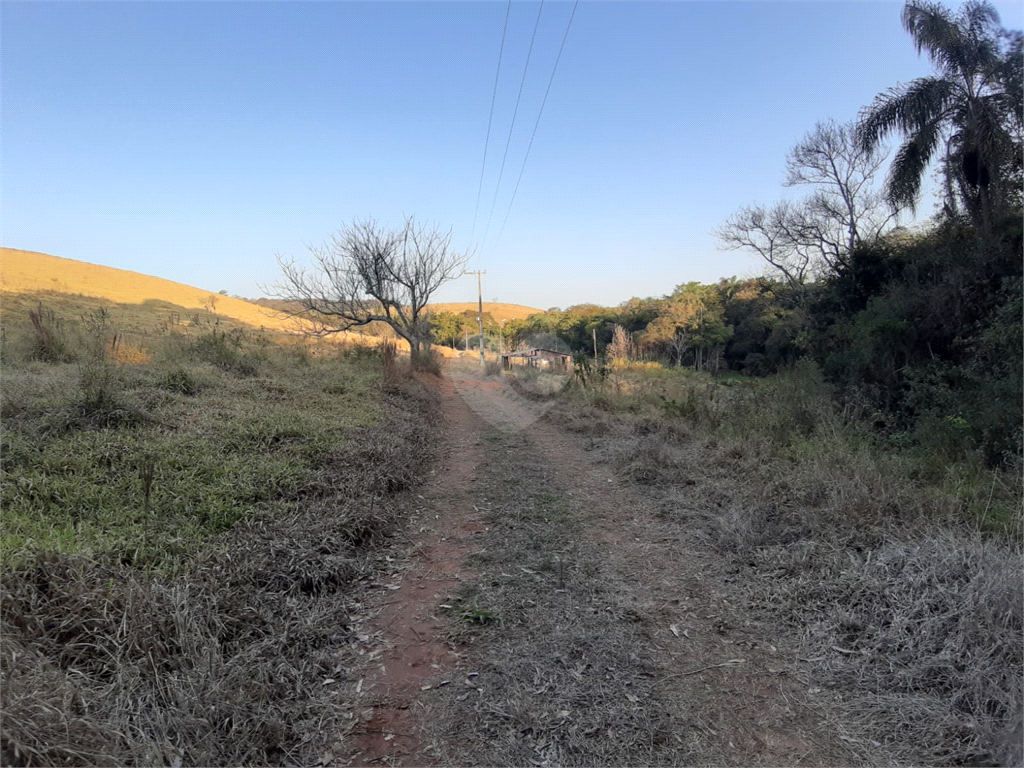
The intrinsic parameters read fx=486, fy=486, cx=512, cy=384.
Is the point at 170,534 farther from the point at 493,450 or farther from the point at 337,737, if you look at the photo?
the point at 493,450

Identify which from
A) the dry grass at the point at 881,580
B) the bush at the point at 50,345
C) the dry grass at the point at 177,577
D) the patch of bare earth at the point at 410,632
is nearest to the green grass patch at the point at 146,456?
the dry grass at the point at 177,577

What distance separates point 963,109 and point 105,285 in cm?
4305

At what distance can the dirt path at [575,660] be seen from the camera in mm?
1978

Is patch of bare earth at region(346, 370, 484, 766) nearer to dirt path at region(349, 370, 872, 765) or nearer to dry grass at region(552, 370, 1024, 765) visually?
dirt path at region(349, 370, 872, 765)

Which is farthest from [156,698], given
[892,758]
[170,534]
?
[892,758]

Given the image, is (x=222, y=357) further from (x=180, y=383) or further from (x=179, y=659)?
(x=179, y=659)

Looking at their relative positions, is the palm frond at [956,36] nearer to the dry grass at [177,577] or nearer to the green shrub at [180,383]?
the dry grass at [177,577]

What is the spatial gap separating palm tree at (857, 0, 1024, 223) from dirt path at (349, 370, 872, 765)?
11.6 metres

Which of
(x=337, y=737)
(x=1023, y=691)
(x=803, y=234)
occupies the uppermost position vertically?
(x=803, y=234)

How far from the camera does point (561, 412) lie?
35.8 ft

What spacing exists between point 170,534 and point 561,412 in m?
8.42

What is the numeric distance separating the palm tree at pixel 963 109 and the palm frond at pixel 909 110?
0.02 metres

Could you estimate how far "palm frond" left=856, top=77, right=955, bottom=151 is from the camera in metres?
10.5

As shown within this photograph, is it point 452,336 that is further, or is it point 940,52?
point 452,336
